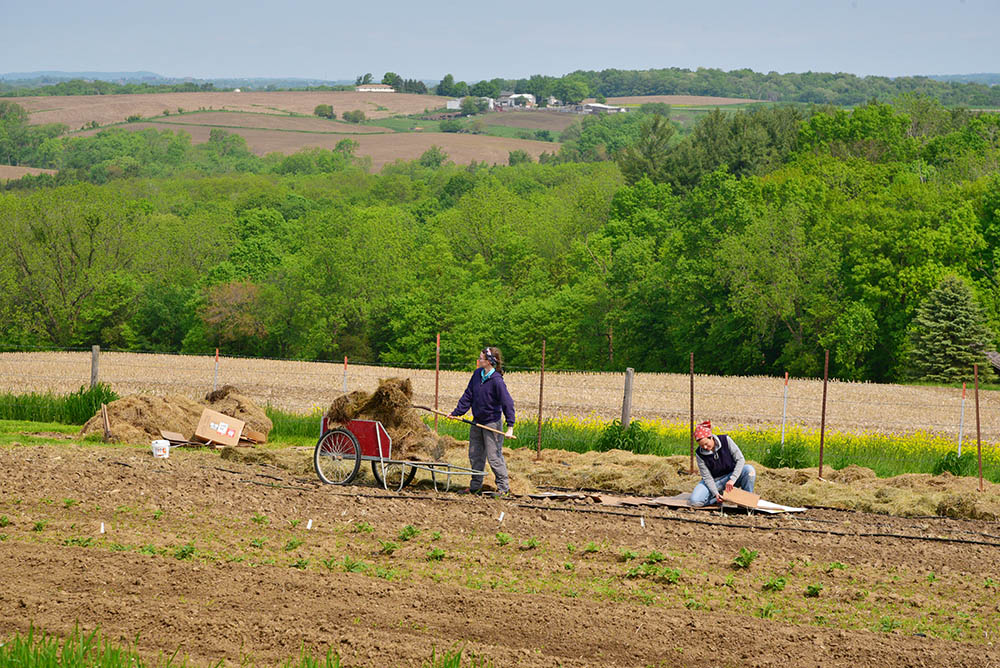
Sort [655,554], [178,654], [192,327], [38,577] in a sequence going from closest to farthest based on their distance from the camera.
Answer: [178,654], [38,577], [655,554], [192,327]

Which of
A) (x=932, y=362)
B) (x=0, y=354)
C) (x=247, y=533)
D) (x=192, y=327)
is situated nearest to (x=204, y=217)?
(x=192, y=327)

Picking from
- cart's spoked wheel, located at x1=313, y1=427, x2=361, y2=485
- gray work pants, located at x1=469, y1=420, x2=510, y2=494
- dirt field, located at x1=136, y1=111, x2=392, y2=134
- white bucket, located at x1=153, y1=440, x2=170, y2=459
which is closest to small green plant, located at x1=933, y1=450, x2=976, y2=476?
gray work pants, located at x1=469, y1=420, x2=510, y2=494

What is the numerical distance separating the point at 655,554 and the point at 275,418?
11454 mm

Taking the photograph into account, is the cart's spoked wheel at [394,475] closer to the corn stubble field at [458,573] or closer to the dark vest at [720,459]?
the corn stubble field at [458,573]

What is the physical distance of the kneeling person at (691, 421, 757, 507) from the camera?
528 inches

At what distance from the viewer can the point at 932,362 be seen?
45.3 meters

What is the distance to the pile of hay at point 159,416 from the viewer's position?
60.6 feet

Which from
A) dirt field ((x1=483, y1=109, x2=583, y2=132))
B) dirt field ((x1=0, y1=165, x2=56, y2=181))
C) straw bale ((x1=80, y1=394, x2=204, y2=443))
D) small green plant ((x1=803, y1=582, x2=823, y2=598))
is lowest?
straw bale ((x1=80, y1=394, x2=204, y2=443))

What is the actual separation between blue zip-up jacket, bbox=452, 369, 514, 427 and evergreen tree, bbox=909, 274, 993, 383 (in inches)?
1375

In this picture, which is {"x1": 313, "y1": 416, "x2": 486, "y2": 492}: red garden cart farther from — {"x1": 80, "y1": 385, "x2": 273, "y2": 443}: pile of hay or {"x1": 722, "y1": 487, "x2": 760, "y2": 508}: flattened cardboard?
{"x1": 80, "y1": 385, "x2": 273, "y2": 443}: pile of hay

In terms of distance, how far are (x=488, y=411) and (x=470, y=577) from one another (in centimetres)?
399

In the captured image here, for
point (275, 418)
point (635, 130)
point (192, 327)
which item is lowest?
point (192, 327)

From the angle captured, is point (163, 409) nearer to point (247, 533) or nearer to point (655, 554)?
point (247, 533)

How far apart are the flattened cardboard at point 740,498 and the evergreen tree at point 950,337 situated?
34.2 meters
